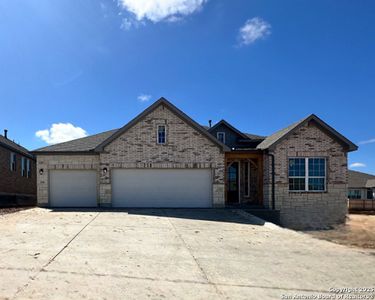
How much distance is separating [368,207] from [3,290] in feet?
95.7

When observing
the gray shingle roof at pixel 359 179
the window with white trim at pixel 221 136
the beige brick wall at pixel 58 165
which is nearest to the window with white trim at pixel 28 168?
the beige brick wall at pixel 58 165

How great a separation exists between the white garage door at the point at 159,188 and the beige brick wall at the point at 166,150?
37cm

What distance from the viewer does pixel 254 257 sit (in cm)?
863

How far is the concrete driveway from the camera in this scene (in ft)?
19.2

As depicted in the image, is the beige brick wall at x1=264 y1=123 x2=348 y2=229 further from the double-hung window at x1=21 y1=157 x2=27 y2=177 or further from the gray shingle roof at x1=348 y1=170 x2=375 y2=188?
the gray shingle roof at x1=348 y1=170 x2=375 y2=188

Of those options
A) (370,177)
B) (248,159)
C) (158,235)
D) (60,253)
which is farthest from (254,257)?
(370,177)

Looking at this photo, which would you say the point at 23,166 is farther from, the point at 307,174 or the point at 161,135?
the point at 307,174

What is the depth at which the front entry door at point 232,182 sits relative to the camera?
2250 centimetres

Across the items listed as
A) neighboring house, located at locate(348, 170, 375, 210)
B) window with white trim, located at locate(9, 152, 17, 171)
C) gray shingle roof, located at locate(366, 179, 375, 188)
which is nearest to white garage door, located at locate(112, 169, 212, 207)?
window with white trim, located at locate(9, 152, 17, 171)

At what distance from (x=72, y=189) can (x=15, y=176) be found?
11734 millimetres

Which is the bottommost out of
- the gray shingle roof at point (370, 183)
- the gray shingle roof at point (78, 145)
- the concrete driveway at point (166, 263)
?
the gray shingle roof at point (370, 183)

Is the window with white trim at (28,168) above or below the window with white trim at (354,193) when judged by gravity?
above

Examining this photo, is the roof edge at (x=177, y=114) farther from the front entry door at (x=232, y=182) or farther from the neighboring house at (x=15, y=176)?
the neighboring house at (x=15, y=176)

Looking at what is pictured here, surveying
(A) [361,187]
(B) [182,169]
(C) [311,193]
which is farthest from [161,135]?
(A) [361,187]
